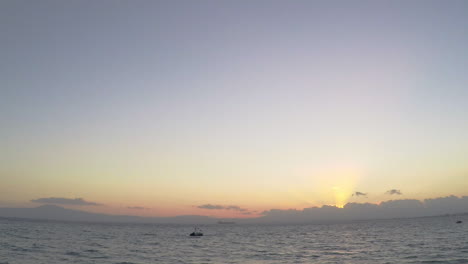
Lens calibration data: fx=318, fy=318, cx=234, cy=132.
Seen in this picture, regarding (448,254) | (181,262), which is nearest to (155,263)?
(181,262)

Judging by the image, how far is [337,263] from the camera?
49.7m

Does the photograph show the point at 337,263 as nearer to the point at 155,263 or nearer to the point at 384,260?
the point at 384,260

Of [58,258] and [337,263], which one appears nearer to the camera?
[337,263]

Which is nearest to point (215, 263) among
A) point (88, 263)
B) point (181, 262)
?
point (181, 262)

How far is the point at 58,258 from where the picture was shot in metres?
53.6

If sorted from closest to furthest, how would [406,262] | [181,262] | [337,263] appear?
[406,262] < [337,263] < [181,262]

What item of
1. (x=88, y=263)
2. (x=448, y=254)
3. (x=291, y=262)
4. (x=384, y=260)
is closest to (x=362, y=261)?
(x=384, y=260)

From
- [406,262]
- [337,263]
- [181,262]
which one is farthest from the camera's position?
[181,262]

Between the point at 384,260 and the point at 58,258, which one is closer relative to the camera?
the point at 384,260

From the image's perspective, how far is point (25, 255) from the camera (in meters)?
54.2

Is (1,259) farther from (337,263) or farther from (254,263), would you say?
(337,263)

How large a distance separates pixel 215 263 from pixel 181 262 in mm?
6085

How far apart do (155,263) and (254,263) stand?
15994 millimetres

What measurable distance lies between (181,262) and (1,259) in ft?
89.2
